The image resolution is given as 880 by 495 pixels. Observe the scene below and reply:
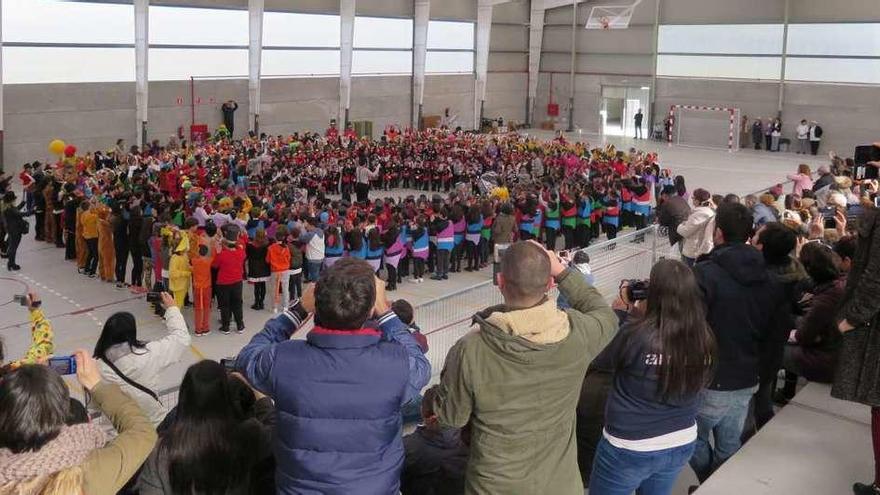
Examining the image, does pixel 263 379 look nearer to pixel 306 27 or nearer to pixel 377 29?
pixel 306 27

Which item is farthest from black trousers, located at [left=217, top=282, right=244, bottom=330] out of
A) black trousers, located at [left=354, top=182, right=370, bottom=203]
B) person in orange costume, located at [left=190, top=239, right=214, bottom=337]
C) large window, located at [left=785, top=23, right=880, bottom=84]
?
large window, located at [left=785, top=23, right=880, bottom=84]

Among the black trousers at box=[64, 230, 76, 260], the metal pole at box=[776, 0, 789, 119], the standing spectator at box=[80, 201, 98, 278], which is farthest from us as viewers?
the metal pole at box=[776, 0, 789, 119]

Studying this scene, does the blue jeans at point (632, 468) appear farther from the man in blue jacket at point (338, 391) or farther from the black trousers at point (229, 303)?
the black trousers at point (229, 303)

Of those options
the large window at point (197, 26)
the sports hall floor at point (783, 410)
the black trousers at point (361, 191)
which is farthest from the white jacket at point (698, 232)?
the large window at point (197, 26)

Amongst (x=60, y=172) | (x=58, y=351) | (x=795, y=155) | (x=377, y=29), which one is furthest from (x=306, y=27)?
(x=58, y=351)

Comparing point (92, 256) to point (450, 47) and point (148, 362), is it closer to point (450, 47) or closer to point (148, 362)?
point (148, 362)

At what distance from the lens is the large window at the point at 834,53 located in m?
31.6

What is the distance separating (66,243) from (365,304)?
1460 cm

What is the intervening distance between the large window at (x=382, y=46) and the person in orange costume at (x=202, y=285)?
24.1 m

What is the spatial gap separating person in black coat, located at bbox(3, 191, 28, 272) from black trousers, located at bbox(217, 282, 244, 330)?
5.67 m

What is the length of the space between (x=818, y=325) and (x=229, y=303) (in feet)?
28.5

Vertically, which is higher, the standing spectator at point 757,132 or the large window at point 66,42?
the large window at point 66,42

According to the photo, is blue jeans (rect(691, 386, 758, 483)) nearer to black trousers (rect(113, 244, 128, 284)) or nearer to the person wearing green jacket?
the person wearing green jacket

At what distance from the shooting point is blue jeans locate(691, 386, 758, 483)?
430 cm
